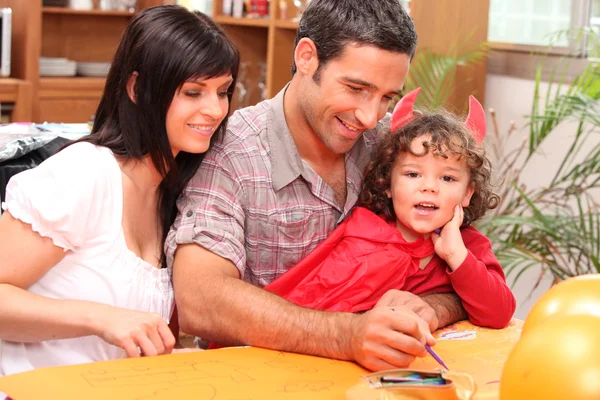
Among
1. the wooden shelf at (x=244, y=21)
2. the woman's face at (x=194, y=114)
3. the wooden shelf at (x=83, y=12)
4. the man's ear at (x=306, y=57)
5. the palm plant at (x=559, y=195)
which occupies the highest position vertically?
the wooden shelf at (x=83, y=12)

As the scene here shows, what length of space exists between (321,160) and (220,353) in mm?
661

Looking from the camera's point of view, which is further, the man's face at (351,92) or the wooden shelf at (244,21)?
the wooden shelf at (244,21)

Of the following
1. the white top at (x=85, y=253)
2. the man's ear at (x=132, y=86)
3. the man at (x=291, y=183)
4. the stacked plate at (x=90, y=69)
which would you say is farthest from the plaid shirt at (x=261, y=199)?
the stacked plate at (x=90, y=69)

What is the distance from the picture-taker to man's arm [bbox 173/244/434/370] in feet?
4.89

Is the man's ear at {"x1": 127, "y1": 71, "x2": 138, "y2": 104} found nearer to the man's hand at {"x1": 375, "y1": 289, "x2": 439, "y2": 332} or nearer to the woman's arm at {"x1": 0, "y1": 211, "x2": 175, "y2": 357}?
the woman's arm at {"x1": 0, "y1": 211, "x2": 175, "y2": 357}

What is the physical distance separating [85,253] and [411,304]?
663 mm

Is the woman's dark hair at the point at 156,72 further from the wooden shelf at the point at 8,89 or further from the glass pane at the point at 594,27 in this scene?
the wooden shelf at the point at 8,89

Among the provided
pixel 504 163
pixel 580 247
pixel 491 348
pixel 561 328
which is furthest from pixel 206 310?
pixel 504 163


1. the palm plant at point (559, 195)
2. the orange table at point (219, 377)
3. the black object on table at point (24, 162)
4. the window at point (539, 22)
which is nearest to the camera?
the orange table at point (219, 377)

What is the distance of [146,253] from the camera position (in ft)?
6.01

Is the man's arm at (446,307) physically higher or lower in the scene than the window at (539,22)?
lower

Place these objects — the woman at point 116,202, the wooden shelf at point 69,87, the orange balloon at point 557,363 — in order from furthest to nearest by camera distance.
A: the wooden shelf at point 69,87, the woman at point 116,202, the orange balloon at point 557,363

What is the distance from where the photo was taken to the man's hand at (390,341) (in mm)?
1478

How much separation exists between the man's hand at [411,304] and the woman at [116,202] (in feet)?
1.49
